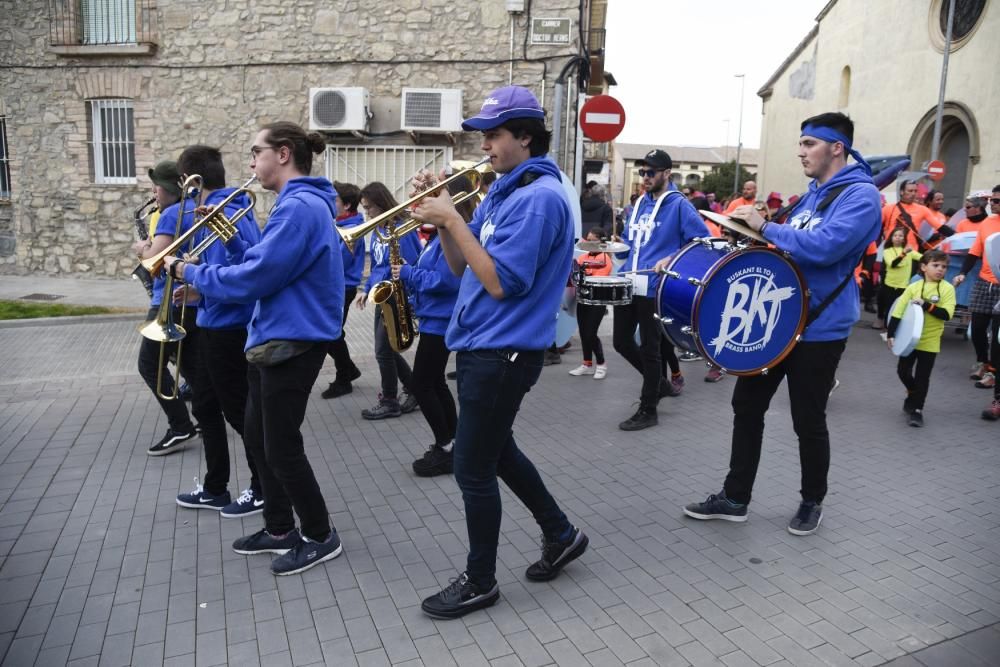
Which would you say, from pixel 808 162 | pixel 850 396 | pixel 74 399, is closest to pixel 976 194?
pixel 850 396

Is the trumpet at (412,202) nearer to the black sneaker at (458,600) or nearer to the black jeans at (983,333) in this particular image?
the black sneaker at (458,600)

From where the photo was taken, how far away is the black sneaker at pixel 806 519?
3.76m

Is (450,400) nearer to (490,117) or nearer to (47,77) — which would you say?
(490,117)

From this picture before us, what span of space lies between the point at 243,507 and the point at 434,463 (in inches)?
45.5

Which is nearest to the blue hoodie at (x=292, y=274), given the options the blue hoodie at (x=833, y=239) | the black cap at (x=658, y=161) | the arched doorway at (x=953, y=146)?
the blue hoodie at (x=833, y=239)

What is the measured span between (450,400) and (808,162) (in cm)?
250

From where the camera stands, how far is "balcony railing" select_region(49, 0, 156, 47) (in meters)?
12.4

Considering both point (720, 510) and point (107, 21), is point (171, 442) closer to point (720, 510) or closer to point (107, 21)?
point (720, 510)

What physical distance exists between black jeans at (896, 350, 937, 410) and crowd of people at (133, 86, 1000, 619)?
263cm

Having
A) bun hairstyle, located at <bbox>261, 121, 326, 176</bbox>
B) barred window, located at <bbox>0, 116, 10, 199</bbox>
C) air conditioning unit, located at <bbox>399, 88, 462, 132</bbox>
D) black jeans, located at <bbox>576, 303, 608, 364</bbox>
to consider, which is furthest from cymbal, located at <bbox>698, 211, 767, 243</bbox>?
barred window, located at <bbox>0, 116, 10, 199</bbox>

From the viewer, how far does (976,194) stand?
8344mm

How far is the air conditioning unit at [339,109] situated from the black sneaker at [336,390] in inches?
260

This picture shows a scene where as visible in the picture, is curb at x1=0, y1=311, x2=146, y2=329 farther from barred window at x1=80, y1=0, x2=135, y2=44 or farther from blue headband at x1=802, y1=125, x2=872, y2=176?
blue headband at x1=802, y1=125, x2=872, y2=176

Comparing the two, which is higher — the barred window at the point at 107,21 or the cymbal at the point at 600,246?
the barred window at the point at 107,21
